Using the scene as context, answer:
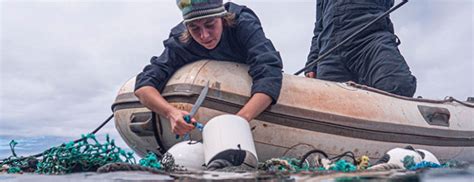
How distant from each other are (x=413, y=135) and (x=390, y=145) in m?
0.25

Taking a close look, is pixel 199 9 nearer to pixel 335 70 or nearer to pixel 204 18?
pixel 204 18

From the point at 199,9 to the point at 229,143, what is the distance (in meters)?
0.90

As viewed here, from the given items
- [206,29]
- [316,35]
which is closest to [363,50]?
[316,35]

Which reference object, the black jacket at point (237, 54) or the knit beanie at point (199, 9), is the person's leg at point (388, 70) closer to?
the black jacket at point (237, 54)

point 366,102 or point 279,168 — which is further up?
point 366,102

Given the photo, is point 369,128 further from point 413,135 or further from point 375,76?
point 375,76

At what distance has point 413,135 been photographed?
3945 millimetres

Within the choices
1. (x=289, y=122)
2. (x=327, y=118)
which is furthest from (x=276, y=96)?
(x=327, y=118)

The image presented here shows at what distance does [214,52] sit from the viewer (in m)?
3.53

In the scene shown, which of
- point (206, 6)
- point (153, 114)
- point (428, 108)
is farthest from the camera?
point (428, 108)

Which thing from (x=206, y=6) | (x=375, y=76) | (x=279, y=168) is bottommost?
(x=279, y=168)

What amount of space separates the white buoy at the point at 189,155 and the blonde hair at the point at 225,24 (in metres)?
0.82

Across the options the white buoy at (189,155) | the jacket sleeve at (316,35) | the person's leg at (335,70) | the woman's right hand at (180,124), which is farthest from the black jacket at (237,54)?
the jacket sleeve at (316,35)

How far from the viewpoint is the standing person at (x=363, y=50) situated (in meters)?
4.26
